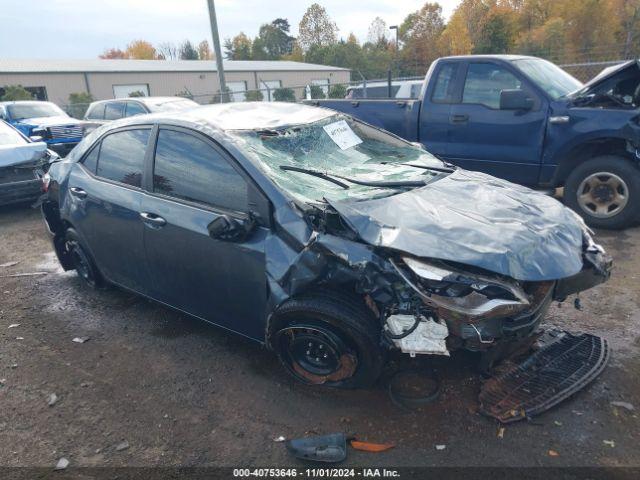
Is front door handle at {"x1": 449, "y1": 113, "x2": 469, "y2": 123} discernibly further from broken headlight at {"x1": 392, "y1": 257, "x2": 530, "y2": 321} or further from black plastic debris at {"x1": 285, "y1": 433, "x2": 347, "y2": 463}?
black plastic debris at {"x1": 285, "y1": 433, "x2": 347, "y2": 463}

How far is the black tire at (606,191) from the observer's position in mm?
5270

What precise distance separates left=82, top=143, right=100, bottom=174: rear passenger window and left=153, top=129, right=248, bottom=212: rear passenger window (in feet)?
3.13

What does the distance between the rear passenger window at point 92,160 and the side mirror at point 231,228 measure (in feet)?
5.94

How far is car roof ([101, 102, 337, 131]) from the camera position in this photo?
132 inches

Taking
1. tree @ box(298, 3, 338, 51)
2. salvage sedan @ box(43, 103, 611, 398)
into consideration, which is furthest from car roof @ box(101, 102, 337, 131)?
tree @ box(298, 3, 338, 51)

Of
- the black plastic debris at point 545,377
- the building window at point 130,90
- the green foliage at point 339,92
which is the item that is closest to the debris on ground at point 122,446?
the black plastic debris at point 545,377

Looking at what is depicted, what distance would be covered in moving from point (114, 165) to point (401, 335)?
8.91ft

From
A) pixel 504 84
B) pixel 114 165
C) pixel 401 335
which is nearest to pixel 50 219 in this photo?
pixel 114 165

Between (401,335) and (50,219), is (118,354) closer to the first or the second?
(50,219)

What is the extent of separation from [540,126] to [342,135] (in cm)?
310

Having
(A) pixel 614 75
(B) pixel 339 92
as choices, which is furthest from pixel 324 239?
(B) pixel 339 92

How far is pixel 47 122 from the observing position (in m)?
12.7

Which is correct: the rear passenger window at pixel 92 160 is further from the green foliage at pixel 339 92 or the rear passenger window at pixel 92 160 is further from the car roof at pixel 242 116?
the green foliage at pixel 339 92

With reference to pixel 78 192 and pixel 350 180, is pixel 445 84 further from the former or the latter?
pixel 78 192
